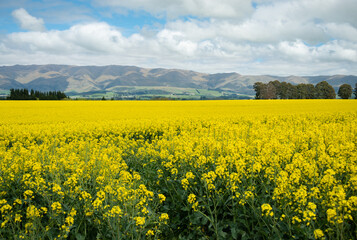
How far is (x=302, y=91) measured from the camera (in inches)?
4053

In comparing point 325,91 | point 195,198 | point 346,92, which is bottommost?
point 195,198

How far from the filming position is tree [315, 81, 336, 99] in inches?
3821

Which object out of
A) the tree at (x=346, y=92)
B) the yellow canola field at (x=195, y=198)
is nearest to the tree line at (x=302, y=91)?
the tree at (x=346, y=92)

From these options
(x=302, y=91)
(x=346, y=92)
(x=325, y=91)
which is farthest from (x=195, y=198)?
(x=346, y=92)

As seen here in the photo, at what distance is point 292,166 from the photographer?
17.6ft

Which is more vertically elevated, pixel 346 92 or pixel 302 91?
pixel 302 91

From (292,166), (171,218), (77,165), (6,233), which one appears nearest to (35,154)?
(77,165)

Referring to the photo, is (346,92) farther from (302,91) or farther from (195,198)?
(195,198)

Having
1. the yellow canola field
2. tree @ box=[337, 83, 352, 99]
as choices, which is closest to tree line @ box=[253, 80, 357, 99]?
tree @ box=[337, 83, 352, 99]

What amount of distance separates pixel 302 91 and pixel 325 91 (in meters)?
8.19

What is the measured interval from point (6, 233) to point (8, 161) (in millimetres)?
3127

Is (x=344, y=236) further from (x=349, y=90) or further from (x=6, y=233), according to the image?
(x=349, y=90)

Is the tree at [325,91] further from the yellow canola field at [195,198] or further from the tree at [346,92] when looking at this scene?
the yellow canola field at [195,198]

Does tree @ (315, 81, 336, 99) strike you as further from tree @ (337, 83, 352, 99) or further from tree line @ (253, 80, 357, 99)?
tree @ (337, 83, 352, 99)
